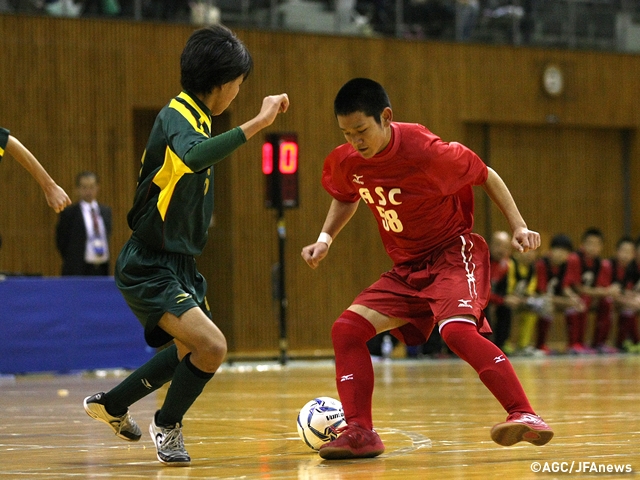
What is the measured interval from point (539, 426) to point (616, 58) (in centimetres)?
1553

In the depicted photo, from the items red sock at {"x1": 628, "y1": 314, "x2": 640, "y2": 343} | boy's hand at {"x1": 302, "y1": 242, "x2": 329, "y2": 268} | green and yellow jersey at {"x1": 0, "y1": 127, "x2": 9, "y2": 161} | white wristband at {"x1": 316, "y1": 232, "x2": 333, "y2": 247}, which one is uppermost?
green and yellow jersey at {"x1": 0, "y1": 127, "x2": 9, "y2": 161}

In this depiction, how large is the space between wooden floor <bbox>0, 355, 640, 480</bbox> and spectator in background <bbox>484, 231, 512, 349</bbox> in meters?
4.33

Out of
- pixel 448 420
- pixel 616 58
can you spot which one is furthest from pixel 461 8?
pixel 448 420

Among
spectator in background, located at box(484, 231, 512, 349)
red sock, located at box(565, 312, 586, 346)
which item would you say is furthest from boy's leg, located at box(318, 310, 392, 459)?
red sock, located at box(565, 312, 586, 346)

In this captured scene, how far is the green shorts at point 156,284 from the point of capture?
14.4 ft

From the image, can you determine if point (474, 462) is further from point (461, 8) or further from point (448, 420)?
point (461, 8)

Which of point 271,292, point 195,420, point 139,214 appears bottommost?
point 271,292

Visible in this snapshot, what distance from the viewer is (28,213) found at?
1461cm

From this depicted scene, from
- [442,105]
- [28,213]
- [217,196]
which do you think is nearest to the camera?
[28,213]

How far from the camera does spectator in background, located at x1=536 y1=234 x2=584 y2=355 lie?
1596cm

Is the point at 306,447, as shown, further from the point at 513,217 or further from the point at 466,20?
the point at 466,20

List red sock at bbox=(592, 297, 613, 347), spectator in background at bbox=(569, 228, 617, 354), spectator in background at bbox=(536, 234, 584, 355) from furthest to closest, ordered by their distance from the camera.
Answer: red sock at bbox=(592, 297, 613, 347)
spectator in background at bbox=(569, 228, 617, 354)
spectator in background at bbox=(536, 234, 584, 355)

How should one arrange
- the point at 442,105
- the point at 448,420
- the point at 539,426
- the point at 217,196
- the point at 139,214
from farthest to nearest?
the point at 442,105
the point at 217,196
the point at 448,420
the point at 139,214
the point at 539,426

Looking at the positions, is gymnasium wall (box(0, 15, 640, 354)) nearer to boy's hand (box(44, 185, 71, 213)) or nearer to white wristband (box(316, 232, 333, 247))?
boy's hand (box(44, 185, 71, 213))
